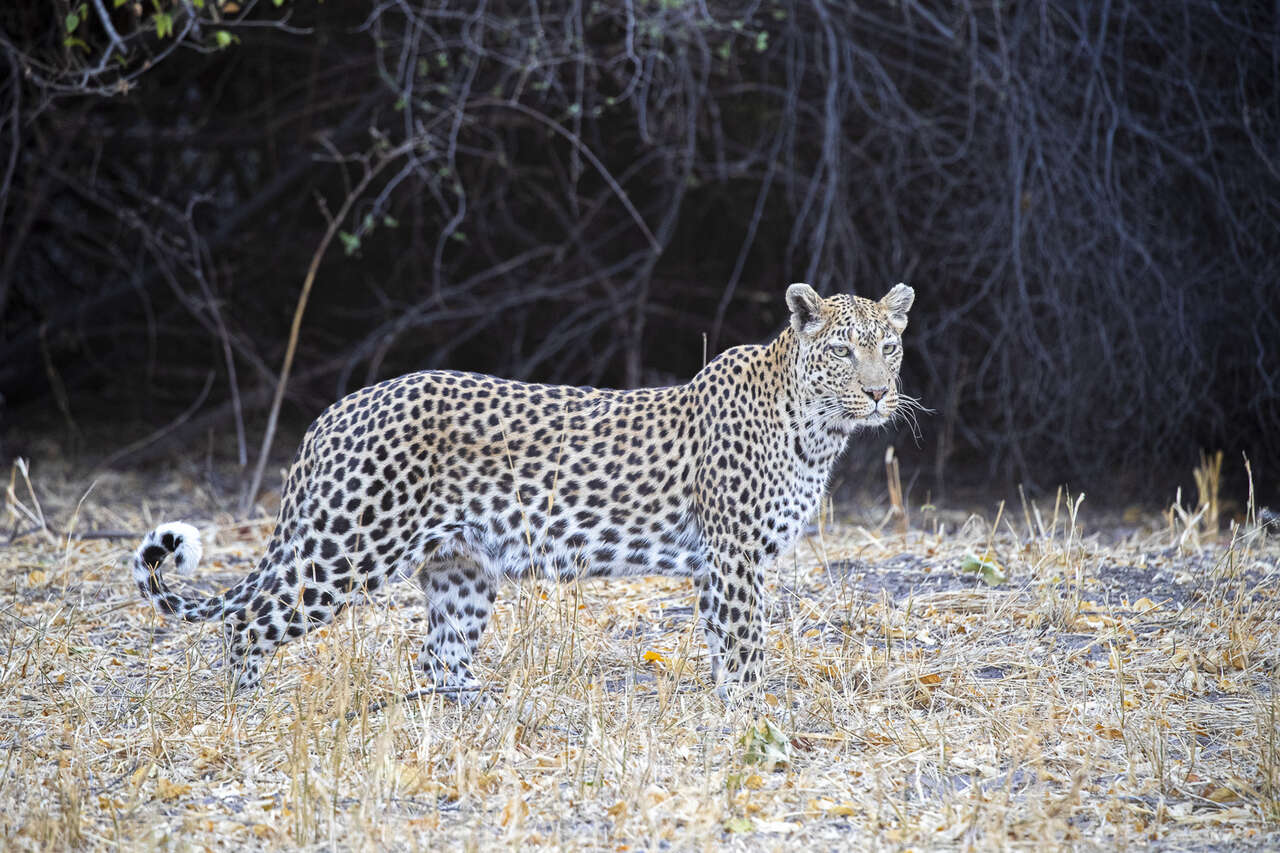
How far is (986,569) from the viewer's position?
5.82 m

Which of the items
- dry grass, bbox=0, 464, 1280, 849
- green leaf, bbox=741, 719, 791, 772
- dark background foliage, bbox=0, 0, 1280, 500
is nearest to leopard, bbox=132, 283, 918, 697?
dry grass, bbox=0, 464, 1280, 849

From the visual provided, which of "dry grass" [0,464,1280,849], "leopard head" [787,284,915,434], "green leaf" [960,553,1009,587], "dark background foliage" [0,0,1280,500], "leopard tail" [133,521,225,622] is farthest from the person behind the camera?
"dark background foliage" [0,0,1280,500]

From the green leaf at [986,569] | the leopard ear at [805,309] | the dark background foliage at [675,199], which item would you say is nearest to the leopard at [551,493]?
the leopard ear at [805,309]

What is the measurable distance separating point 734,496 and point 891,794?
4.06ft

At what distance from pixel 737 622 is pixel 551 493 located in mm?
767

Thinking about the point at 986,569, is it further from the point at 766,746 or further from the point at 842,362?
the point at 766,746

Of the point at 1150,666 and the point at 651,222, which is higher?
the point at 651,222

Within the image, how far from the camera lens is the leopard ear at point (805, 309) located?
15.7 feet

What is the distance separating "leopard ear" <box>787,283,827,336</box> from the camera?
479 centimetres

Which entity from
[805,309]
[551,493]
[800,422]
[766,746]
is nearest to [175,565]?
[551,493]

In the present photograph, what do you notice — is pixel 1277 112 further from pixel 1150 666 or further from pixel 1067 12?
pixel 1150 666

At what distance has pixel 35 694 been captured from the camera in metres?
4.67

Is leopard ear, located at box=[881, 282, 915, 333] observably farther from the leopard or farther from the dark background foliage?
the dark background foliage

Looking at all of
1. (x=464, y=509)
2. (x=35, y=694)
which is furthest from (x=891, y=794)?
(x=35, y=694)
